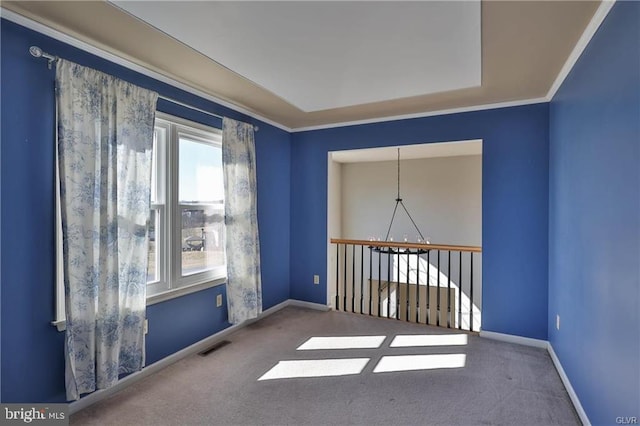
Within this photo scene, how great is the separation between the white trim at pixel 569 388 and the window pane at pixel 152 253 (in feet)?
10.5

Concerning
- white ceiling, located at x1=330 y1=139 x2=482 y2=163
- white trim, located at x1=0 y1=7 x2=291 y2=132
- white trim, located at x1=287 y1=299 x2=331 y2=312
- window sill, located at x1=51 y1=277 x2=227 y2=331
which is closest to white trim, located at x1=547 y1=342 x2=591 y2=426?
white trim, located at x1=287 y1=299 x2=331 y2=312

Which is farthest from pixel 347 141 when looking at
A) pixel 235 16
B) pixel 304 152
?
pixel 235 16

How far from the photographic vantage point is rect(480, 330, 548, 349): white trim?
3.05 meters

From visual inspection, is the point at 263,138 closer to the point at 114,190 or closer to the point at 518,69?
the point at 114,190

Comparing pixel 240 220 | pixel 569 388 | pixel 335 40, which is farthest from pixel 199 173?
pixel 569 388

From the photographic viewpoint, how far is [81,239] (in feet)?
6.48

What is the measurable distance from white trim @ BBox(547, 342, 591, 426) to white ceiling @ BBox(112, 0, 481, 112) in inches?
95.8

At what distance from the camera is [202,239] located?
3.09 m

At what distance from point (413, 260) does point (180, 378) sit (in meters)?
4.86

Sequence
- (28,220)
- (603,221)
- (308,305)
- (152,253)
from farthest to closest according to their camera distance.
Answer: (308,305) < (152,253) < (28,220) < (603,221)

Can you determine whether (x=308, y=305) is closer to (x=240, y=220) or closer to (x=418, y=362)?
(x=240, y=220)

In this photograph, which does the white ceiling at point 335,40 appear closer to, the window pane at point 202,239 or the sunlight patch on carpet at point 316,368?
the window pane at point 202,239

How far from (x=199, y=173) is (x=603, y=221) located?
3087 millimetres

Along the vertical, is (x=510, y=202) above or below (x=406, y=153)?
below
